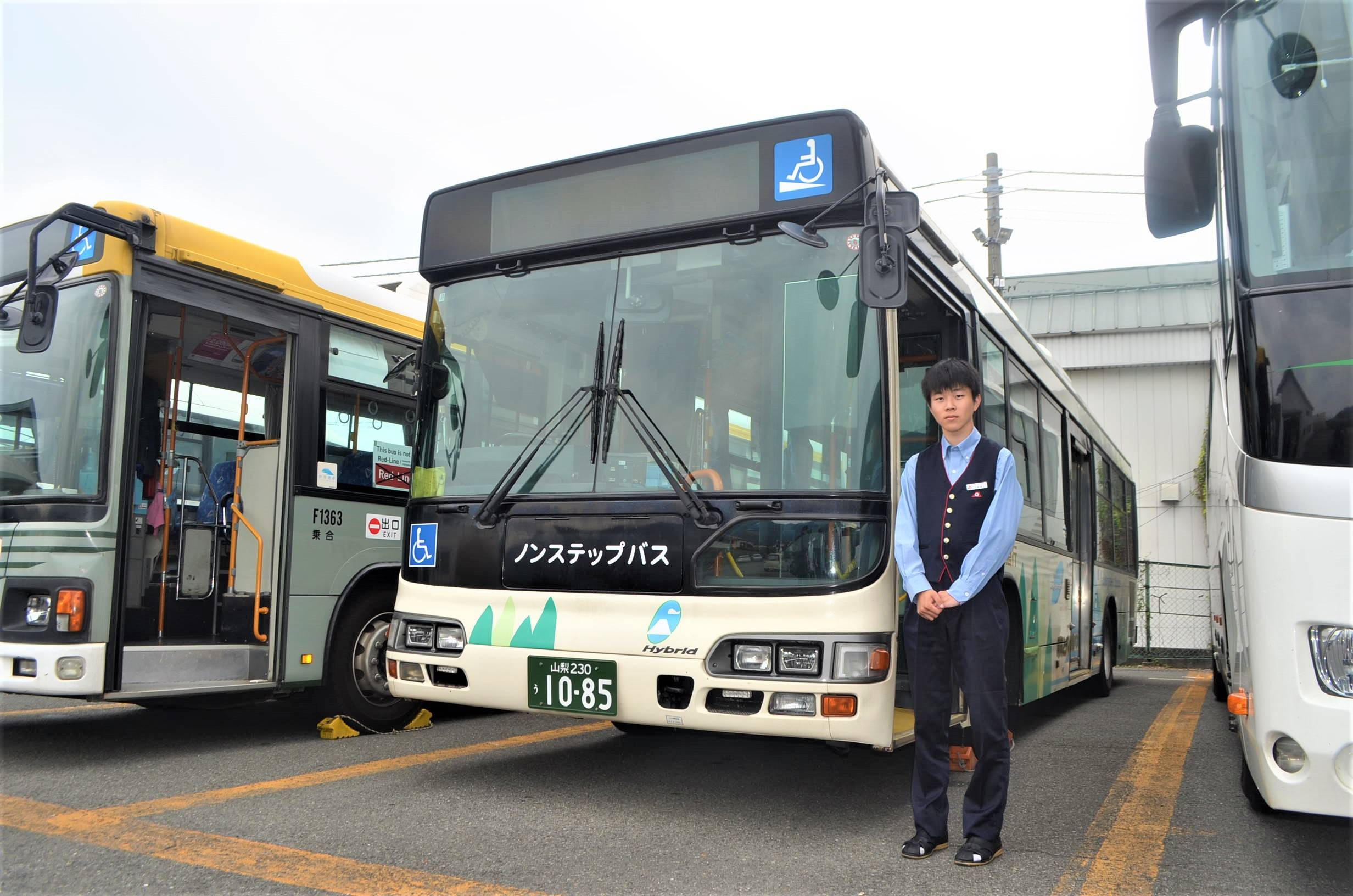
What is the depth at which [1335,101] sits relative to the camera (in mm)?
3381

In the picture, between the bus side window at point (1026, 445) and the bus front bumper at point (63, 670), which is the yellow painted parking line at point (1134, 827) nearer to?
the bus side window at point (1026, 445)

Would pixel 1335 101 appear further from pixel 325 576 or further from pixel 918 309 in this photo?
pixel 325 576

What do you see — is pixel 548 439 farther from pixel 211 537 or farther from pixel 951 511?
pixel 211 537

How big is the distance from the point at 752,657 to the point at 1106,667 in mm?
7673

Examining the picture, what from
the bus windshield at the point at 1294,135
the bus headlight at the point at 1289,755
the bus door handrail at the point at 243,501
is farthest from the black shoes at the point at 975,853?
the bus door handrail at the point at 243,501

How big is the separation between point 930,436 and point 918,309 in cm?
67

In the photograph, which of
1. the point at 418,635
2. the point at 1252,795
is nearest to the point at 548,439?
the point at 418,635

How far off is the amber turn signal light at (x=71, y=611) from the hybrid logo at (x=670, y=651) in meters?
3.01

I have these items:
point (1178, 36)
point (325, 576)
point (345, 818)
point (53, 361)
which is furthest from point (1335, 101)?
point (53, 361)

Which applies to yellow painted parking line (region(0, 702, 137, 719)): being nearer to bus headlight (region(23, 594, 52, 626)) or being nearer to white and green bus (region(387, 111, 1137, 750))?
bus headlight (region(23, 594, 52, 626))

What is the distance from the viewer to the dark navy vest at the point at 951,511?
3.76 metres

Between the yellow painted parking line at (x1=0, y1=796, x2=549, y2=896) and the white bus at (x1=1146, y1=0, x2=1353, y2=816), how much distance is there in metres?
2.46

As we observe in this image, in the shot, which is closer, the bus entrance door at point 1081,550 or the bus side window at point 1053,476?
the bus side window at point 1053,476

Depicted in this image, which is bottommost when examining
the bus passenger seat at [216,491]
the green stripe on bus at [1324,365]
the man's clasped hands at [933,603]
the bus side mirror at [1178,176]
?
the man's clasped hands at [933,603]
